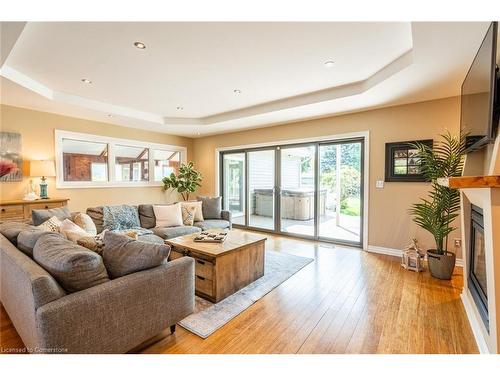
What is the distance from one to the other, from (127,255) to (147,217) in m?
2.62

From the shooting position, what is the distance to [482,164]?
88.1 inches

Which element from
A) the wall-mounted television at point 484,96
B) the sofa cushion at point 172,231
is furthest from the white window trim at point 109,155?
the wall-mounted television at point 484,96

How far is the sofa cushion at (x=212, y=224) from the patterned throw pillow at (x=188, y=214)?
0.43 ft

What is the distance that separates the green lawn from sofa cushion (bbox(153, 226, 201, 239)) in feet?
9.00

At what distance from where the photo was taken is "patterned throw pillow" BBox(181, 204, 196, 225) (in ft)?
13.9

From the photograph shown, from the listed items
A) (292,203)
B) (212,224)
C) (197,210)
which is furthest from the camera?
(292,203)

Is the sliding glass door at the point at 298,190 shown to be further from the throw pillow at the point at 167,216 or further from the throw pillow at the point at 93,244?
the throw pillow at the point at 93,244

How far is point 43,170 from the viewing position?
388cm

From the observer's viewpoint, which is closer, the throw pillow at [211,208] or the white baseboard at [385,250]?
the white baseboard at [385,250]

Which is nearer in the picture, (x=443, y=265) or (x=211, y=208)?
(x=443, y=265)

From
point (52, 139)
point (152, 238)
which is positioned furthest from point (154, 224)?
point (52, 139)

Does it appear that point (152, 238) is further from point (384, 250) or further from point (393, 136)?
point (393, 136)

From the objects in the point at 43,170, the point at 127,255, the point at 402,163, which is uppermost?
the point at 402,163

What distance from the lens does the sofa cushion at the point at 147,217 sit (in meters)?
4.02
